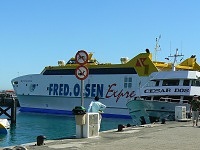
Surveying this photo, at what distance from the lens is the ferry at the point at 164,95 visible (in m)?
26.3

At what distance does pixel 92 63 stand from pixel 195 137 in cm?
3759

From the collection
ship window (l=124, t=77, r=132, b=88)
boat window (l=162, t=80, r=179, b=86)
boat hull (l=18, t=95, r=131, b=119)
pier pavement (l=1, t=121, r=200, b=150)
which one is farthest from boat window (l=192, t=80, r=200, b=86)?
pier pavement (l=1, t=121, r=200, b=150)

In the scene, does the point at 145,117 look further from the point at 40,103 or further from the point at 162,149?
the point at 40,103

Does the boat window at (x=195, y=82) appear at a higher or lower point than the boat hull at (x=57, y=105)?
higher

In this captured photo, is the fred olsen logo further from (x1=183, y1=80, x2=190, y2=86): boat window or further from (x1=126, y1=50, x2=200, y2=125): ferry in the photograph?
(x1=183, y1=80, x2=190, y2=86): boat window

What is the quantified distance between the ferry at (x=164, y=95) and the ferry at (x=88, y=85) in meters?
11.3

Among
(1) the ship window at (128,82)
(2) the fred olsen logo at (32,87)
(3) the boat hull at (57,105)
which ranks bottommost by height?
(3) the boat hull at (57,105)

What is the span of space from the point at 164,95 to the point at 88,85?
1990 cm

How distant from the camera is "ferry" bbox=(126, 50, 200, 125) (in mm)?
26328

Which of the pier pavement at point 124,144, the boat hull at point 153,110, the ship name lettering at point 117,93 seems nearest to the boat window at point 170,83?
the boat hull at point 153,110

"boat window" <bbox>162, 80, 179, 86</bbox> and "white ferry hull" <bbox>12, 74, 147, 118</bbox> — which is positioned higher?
"boat window" <bbox>162, 80, 179, 86</bbox>

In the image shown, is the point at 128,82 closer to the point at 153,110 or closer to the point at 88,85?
the point at 88,85

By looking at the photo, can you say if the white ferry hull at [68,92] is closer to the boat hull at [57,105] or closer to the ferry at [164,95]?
the boat hull at [57,105]

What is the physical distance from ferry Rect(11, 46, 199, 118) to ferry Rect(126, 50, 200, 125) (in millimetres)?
11282
